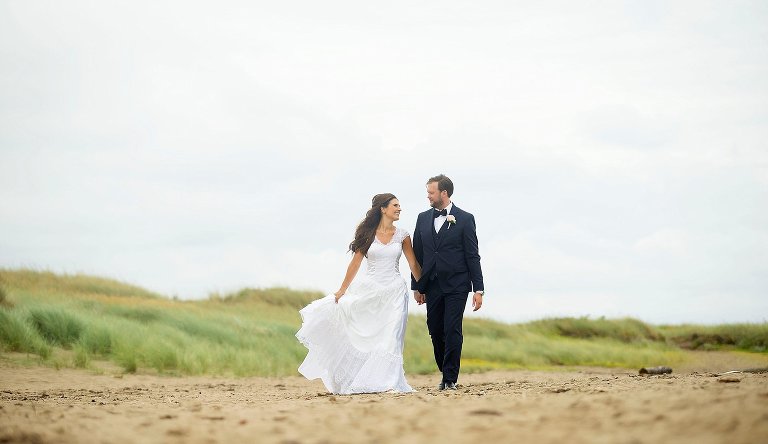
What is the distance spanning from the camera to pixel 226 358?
1983 centimetres

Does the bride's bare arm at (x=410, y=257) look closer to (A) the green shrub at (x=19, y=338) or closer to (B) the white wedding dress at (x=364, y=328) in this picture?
(B) the white wedding dress at (x=364, y=328)

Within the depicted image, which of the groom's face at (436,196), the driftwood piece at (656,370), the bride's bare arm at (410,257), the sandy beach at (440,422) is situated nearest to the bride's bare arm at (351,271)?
the bride's bare arm at (410,257)

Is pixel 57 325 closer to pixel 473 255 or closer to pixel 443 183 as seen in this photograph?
pixel 443 183

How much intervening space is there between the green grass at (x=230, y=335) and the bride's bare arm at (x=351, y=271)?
7.60 m

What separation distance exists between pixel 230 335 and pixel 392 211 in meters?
11.7

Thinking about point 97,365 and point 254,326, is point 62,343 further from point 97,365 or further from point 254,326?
point 254,326

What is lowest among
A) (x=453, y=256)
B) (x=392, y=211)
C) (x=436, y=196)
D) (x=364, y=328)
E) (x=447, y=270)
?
(x=364, y=328)

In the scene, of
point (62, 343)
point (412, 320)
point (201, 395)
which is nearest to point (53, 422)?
point (201, 395)

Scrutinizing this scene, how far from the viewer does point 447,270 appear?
11250 mm

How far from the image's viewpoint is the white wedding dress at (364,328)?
38.2ft

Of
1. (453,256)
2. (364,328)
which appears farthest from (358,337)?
(453,256)

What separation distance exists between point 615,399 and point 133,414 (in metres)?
4.35

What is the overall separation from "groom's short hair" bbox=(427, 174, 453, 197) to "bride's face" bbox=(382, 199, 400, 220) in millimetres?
559

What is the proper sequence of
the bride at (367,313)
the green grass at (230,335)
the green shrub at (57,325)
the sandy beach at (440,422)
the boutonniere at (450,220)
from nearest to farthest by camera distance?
the sandy beach at (440,422)
the boutonniere at (450,220)
the bride at (367,313)
the green grass at (230,335)
the green shrub at (57,325)
